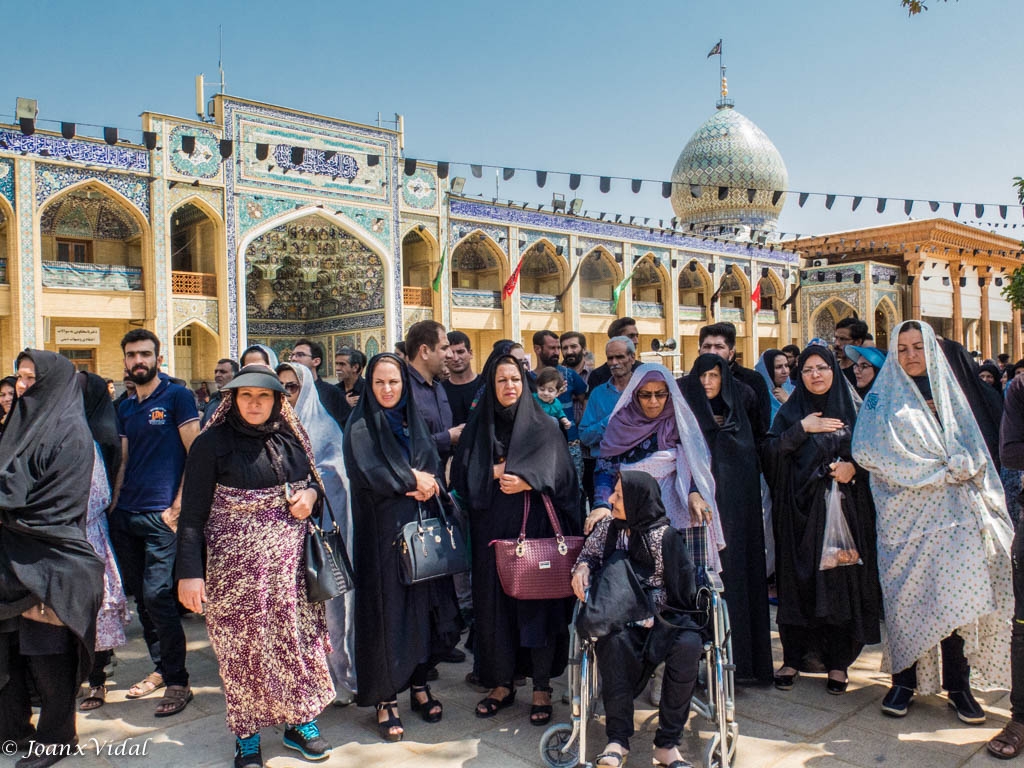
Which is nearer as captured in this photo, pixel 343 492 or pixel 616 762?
pixel 616 762

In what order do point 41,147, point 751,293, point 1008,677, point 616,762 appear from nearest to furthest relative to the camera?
point 616,762 → point 1008,677 → point 41,147 → point 751,293

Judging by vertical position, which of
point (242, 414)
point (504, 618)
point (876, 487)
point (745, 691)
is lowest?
point (745, 691)

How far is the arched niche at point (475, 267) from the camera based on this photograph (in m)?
19.0

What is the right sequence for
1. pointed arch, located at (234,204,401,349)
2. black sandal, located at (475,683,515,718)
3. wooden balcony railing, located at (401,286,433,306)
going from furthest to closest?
wooden balcony railing, located at (401,286,433,306)
pointed arch, located at (234,204,401,349)
black sandal, located at (475,683,515,718)

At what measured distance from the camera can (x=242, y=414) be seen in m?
2.52

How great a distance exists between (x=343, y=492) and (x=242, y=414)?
723mm

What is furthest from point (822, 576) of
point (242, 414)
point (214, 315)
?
point (214, 315)

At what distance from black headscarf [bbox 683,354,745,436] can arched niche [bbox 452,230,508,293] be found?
603 inches

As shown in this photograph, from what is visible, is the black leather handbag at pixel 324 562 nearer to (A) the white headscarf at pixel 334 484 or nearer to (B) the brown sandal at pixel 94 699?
(A) the white headscarf at pixel 334 484

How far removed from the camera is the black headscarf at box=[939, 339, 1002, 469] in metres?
3.05

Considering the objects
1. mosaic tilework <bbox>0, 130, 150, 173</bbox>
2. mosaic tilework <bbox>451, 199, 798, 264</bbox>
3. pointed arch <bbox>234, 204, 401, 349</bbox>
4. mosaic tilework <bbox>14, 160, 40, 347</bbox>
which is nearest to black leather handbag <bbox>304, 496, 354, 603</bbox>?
mosaic tilework <bbox>14, 160, 40, 347</bbox>

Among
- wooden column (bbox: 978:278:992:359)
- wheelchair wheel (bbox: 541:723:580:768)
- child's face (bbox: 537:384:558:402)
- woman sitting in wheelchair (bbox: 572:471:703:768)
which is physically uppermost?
wooden column (bbox: 978:278:992:359)

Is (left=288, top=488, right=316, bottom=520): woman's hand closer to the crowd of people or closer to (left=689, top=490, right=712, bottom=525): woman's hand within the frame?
the crowd of people

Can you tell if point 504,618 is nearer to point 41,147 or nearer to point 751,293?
point 41,147
